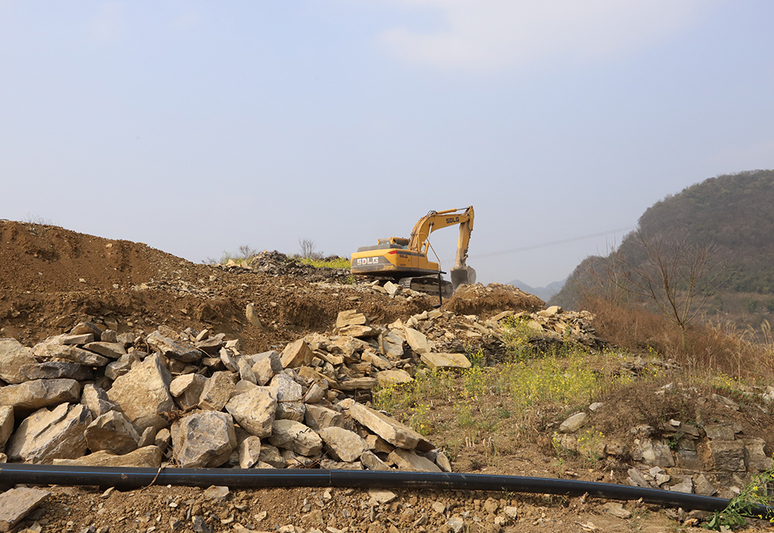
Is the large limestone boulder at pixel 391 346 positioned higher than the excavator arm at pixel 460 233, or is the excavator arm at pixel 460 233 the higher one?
the excavator arm at pixel 460 233

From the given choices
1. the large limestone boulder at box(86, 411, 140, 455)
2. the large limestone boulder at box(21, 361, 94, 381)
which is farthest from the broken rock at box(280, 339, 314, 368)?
the large limestone boulder at box(86, 411, 140, 455)

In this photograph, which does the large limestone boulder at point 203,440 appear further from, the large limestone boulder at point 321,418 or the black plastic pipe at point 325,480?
the large limestone boulder at point 321,418

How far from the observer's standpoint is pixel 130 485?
3279mm

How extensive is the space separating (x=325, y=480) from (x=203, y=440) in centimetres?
104

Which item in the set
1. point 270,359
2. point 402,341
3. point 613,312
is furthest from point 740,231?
point 270,359

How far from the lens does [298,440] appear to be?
4.17 m

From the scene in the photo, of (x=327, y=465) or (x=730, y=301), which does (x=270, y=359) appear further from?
(x=730, y=301)

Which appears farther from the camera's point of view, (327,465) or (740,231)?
(740,231)

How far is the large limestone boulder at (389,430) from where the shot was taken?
4277 mm

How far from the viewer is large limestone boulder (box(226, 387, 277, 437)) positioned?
4.07 meters

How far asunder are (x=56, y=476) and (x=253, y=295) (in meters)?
7.60

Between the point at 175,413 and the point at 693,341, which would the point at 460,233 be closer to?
the point at 693,341

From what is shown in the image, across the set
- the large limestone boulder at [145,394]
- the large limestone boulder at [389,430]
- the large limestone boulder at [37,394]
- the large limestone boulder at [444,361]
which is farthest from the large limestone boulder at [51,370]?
the large limestone boulder at [444,361]

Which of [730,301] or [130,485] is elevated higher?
[130,485]
